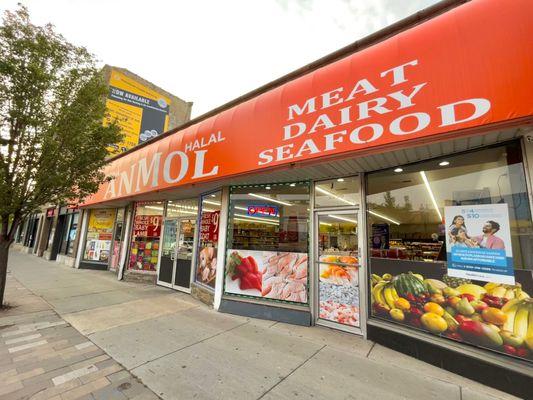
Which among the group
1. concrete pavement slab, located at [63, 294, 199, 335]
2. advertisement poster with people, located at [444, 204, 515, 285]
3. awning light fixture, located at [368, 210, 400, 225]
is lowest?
concrete pavement slab, located at [63, 294, 199, 335]

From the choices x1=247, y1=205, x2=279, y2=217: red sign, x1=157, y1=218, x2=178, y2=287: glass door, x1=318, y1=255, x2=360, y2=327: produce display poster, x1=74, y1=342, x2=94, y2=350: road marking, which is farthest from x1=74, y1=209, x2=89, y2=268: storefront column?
x1=318, y1=255, x2=360, y2=327: produce display poster

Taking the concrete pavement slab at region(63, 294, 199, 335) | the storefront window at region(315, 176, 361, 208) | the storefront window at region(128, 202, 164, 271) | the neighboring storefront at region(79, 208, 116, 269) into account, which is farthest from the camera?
the neighboring storefront at region(79, 208, 116, 269)

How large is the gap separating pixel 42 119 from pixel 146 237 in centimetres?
524

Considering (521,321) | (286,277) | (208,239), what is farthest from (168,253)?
(521,321)

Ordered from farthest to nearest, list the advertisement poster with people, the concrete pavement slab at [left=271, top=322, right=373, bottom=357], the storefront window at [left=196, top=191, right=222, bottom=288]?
the storefront window at [left=196, top=191, right=222, bottom=288] < the concrete pavement slab at [left=271, top=322, right=373, bottom=357] < the advertisement poster with people

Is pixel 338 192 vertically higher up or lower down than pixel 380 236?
higher up

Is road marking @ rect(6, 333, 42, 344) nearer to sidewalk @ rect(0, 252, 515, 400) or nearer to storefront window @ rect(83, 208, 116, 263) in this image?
sidewalk @ rect(0, 252, 515, 400)

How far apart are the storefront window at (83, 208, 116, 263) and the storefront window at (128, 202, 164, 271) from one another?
315cm

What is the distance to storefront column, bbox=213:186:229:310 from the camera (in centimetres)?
628

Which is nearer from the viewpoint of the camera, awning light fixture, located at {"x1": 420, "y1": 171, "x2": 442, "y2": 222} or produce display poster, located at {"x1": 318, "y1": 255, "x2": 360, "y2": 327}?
awning light fixture, located at {"x1": 420, "y1": 171, "x2": 442, "y2": 222}

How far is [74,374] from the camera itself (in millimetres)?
3289

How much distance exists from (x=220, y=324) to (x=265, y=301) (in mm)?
1073

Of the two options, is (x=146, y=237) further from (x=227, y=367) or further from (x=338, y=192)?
(x=338, y=192)

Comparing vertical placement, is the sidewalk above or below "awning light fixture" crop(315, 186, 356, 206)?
below
